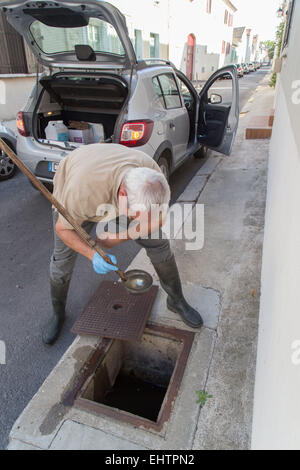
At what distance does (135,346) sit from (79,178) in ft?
4.45

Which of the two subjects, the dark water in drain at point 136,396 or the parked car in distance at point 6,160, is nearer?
the dark water in drain at point 136,396

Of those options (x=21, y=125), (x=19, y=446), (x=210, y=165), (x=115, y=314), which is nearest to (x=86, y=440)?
(x=19, y=446)

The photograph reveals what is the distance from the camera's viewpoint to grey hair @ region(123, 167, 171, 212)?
1605mm

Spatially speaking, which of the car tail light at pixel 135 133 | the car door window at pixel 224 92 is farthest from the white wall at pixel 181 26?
the car tail light at pixel 135 133

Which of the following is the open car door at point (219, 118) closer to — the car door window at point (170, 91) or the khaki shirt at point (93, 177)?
the car door window at point (170, 91)

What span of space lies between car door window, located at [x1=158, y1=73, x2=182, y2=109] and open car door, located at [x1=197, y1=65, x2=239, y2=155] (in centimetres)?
62

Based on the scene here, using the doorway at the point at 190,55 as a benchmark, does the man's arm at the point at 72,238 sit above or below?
below

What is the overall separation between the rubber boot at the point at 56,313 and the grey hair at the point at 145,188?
3.46 feet

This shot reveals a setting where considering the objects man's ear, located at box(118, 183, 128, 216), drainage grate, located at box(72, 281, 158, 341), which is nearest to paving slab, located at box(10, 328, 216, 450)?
drainage grate, located at box(72, 281, 158, 341)

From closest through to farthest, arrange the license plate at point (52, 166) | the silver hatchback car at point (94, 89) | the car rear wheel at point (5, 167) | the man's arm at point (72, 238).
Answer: the man's arm at point (72, 238), the silver hatchback car at point (94, 89), the license plate at point (52, 166), the car rear wheel at point (5, 167)

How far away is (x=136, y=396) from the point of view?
2.32 meters

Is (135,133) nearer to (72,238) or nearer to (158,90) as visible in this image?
(158,90)

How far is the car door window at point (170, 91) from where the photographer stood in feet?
14.3
